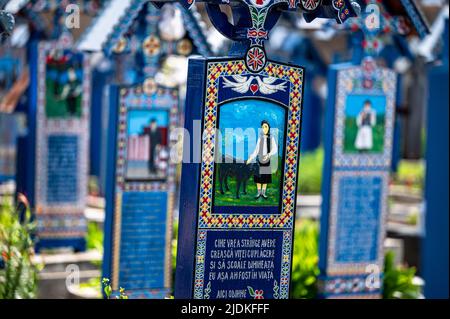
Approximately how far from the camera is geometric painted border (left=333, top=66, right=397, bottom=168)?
10.2m

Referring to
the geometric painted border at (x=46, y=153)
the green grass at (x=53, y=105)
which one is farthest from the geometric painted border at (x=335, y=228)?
the green grass at (x=53, y=105)

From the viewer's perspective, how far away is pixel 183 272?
7367 millimetres

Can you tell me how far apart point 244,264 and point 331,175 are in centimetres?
292

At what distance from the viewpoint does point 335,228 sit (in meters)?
10.3

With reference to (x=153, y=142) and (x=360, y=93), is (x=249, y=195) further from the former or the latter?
(x=360, y=93)

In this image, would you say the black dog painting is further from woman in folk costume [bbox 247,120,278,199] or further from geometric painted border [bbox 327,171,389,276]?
geometric painted border [bbox 327,171,389,276]

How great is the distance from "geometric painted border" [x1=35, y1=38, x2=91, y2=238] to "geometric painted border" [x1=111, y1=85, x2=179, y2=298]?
298 centimetres

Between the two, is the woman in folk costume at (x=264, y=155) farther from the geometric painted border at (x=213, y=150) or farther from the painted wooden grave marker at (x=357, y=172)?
the painted wooden grave marker at (x=357, y=172)

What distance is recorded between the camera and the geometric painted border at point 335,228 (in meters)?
10.2

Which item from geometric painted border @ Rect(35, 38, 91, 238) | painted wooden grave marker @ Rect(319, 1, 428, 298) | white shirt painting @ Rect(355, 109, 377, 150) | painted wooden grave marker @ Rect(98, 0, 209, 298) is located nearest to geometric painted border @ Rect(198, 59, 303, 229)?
painted wooden grave marker @ Rect(98, 0, 209, 298)

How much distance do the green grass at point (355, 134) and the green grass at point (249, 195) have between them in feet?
9.22

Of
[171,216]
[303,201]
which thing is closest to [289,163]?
[171,216]

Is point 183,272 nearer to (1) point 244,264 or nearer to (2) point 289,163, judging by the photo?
(1) point 244,264

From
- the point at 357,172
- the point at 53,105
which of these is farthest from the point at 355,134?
the point at 53,105
